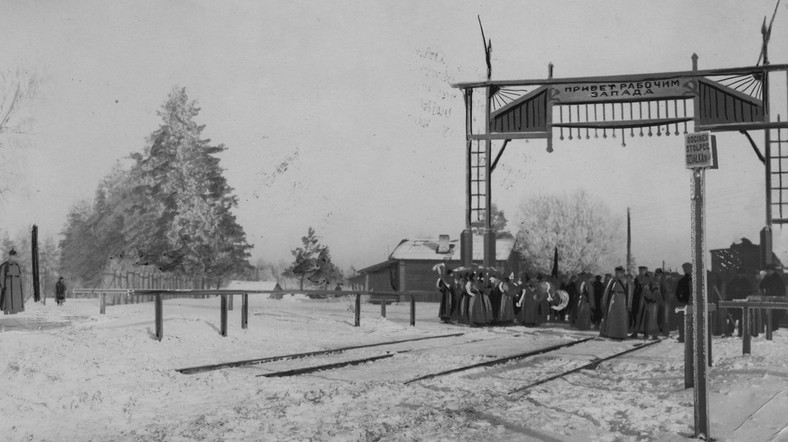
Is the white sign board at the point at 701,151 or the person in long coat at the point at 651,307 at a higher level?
the white sign board at the point at 701,151

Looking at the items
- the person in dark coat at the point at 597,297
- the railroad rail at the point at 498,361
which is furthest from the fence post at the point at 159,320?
the person in dark coat at the point at 597,297

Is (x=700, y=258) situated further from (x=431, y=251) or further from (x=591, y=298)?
(x=431, y=251)

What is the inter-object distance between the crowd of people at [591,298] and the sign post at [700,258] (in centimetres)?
1161

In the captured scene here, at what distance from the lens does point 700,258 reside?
6.55 metres

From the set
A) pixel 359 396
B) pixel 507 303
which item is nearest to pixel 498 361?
pixel 359 396

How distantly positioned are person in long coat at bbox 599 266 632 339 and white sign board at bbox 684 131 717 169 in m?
12.6

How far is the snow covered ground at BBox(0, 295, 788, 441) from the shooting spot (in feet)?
23.0

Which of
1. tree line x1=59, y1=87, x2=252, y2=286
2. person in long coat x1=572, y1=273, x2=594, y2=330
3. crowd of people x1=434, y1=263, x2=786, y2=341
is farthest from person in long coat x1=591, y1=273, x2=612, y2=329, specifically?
tree line x1=59, y1=87, x2=252, y2=286

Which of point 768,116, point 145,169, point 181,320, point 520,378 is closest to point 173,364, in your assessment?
point 181,320

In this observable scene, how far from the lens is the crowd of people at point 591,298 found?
1930 centimetres

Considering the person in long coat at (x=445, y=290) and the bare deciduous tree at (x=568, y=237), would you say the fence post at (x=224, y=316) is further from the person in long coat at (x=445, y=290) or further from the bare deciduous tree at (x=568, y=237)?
the bare deciduous tree at (x=568, y=237)

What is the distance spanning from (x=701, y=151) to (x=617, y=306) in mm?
13153

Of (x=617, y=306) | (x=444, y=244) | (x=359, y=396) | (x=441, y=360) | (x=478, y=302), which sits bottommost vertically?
(x=441, y=360)

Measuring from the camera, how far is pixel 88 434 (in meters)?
7.08
